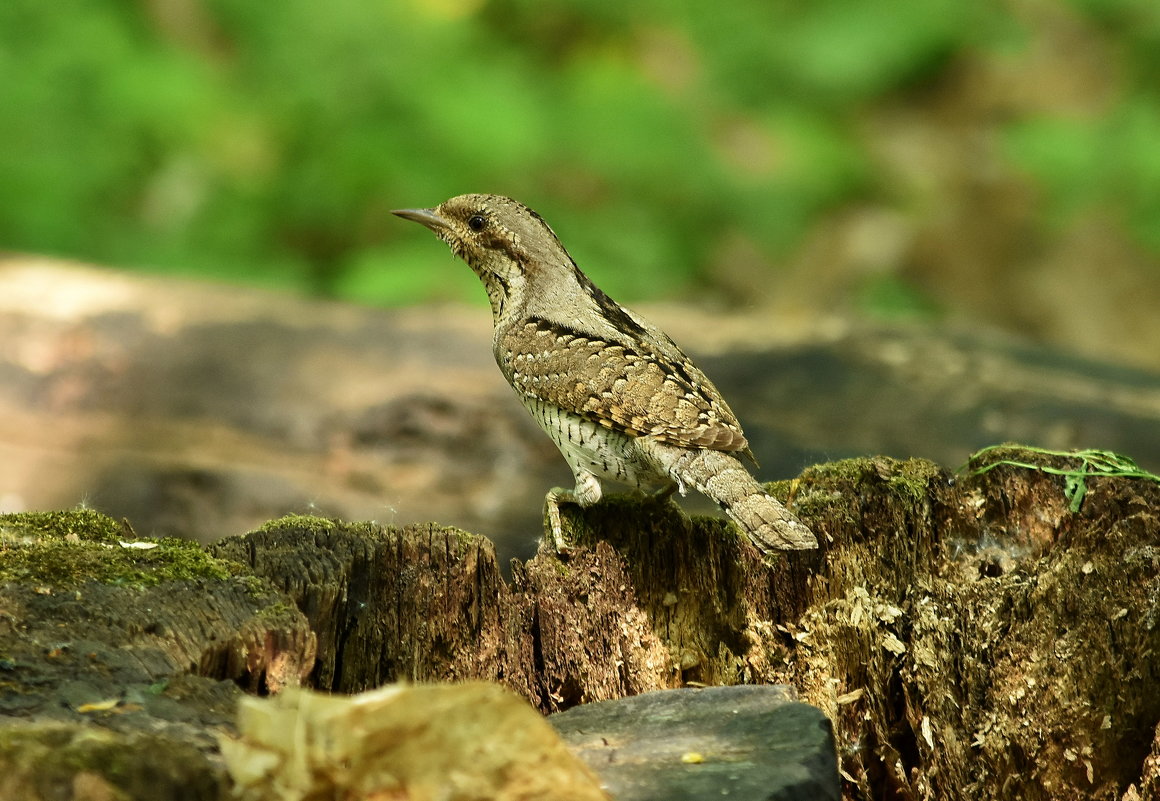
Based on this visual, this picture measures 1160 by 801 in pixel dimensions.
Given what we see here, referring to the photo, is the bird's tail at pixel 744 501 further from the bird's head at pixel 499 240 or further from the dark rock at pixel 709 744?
the bird's head at pixel 499 240

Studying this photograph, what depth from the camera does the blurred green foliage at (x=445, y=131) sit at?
8953mm

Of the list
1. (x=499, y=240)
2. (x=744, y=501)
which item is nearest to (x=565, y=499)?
(x=744, y=501)

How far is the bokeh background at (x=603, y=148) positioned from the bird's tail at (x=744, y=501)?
15.7ft

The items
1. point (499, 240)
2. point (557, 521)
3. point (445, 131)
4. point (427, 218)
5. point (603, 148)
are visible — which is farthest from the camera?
point (603, 148)

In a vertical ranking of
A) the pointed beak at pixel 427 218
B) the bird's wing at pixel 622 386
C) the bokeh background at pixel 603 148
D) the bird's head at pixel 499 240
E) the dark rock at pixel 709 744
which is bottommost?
the dark rock at pixel 709 744

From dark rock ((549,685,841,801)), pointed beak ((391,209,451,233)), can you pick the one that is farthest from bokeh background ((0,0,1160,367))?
dark rock ((549,685,841,801))

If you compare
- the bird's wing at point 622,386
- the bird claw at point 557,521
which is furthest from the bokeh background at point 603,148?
the bird claw at point 557,521

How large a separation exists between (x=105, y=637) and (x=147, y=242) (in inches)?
293

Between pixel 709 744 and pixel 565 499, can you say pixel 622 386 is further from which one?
pixel 709 744

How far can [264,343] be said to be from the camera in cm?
632

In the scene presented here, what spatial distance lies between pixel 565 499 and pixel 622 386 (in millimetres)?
417

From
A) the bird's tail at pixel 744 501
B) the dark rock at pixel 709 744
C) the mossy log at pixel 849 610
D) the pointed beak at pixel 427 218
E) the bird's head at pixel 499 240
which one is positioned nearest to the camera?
the dark rock at pixel 709 744

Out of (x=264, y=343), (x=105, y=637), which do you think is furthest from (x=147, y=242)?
(x=105, y=637)

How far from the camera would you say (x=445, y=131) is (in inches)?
352
